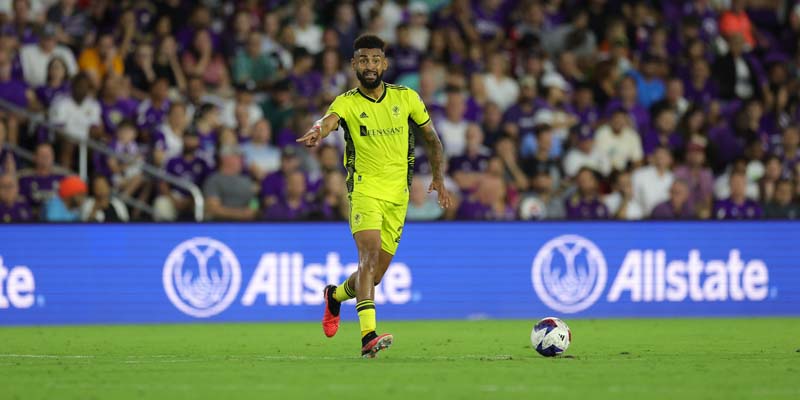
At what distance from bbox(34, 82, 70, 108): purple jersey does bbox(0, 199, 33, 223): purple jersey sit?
2.23m

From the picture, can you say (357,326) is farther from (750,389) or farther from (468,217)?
(750,389)

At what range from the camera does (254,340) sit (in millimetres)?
13453

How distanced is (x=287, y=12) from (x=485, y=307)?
6.46 metres

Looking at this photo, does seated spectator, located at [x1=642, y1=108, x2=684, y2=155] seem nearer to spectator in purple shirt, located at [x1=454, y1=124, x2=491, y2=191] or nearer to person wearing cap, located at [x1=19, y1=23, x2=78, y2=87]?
spectator in purple shirt, located at [x1=454, y1=124, x2=491, y2=191]

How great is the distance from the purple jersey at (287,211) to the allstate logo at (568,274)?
2916 millimetres

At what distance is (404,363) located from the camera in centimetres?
1036

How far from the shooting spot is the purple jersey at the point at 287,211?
17.2 m

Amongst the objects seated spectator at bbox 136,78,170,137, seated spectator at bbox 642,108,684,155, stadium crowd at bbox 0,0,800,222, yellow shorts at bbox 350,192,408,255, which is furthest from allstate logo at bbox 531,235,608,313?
yellow shorts at bbox 350,192,408,255

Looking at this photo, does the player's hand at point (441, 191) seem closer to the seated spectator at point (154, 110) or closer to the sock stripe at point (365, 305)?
the sock stripe at point (365, 305)

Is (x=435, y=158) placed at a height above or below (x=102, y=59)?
below

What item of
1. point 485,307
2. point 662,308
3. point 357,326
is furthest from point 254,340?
point 662,308

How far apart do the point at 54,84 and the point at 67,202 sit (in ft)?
7.49

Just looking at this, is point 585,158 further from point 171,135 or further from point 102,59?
point 102,59

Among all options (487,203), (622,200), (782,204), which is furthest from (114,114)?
(782,204)
